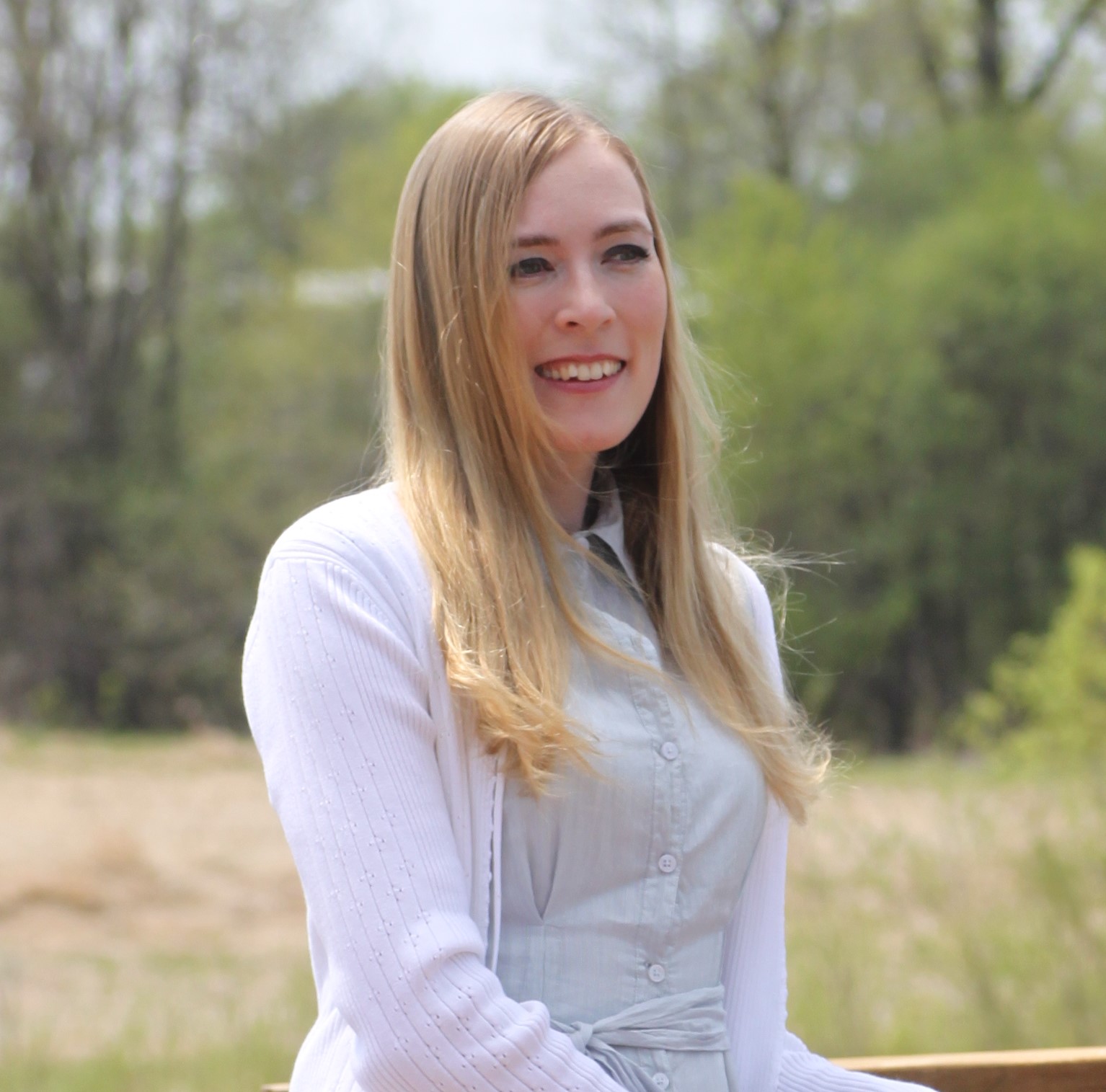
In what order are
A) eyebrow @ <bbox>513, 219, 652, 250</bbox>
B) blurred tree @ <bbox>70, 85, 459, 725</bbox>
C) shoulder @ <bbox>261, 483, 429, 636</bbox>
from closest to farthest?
1. shoulder @ <bbox>261, 483, 429, 636</bbox>
2. eyebrow @ <bbox>513, 219, 652, 250</bbox>
3. blurred tree @ <bbox>70, 85, 459, 725</bbox>

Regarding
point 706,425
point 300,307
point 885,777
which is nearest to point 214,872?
point 885,777

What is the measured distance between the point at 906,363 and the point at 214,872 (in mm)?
11495

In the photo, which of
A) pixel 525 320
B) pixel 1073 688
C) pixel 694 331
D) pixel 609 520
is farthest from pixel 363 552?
pixel 694 331

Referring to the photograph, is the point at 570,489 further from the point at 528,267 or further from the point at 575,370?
the point at 528,267

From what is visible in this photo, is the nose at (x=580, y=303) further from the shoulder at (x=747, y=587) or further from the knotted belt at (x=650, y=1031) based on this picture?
the knotted belt at (x=650, y=1031)

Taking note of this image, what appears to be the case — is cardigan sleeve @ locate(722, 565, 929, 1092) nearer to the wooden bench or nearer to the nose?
the wooden bench

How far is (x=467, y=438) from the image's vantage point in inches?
64.6

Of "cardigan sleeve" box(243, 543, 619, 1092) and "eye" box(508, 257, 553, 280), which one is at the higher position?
"eye" box(508, 257, 553, 280)

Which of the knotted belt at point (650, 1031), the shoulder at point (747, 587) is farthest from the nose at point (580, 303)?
the knotted belt at point (650, 1031)

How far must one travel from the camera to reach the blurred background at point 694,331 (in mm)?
14258

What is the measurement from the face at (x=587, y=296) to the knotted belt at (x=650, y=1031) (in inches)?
22.9

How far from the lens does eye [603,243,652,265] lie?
1.72 meters

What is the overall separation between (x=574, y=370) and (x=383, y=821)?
0.55 meters

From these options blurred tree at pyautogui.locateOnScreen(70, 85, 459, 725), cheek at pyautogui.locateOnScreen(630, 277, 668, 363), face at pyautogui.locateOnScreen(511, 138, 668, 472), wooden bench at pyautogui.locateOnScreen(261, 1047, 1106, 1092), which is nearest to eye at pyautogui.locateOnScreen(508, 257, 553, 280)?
face at pyautogui.locateOnScreen(511, 138, 668, 472)
